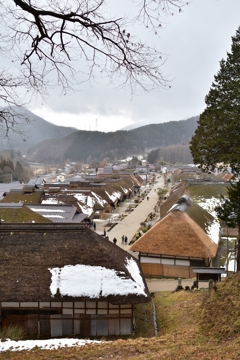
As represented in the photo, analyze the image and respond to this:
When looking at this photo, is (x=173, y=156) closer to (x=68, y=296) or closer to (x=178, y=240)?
(x=178, y=240)

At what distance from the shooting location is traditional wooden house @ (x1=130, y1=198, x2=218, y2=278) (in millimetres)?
18500

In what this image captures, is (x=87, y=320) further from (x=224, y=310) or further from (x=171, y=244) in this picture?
(x=171, y=244)

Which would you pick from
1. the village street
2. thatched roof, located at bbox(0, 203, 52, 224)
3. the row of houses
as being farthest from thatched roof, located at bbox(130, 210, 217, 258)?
thatched roof, located at bbox(0, 203, 52, 224)

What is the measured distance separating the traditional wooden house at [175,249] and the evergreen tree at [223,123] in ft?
20.6

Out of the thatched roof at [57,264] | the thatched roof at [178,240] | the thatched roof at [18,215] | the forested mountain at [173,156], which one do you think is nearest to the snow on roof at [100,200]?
the thatched roof at [18,215]

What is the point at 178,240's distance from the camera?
62.3 ft

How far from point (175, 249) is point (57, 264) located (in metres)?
9.43

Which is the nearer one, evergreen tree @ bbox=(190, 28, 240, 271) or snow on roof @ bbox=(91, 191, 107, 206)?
evergreen tree @ bbox=(190, 28, 240, 271)

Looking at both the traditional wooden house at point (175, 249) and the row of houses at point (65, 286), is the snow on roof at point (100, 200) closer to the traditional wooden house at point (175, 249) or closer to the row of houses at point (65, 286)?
the traditional wooden house at point (175, 249)

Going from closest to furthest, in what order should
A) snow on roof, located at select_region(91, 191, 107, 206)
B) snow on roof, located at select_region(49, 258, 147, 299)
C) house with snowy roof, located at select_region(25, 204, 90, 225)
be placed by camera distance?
snow on roof, located at select_region(49, 258, 147, 299), house with snowy roof, located at select_region(25, 204, 90, 225), snow on roof, located at select_region(91, 191, 107, 206)

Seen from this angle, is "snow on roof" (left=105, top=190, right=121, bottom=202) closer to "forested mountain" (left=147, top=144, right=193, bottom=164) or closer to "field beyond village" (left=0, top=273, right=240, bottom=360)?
"field beyond village" (left=0, top=273, right=240, bottom=360)

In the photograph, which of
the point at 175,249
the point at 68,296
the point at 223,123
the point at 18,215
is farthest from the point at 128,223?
the point at 68,296

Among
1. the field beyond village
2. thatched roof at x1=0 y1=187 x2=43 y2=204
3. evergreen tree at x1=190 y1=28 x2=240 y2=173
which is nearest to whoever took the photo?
the field beyond village

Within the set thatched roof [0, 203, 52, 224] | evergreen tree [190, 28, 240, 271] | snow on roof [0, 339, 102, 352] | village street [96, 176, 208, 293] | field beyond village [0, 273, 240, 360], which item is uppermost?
evergreen tree [190, 28, 240, 271]
